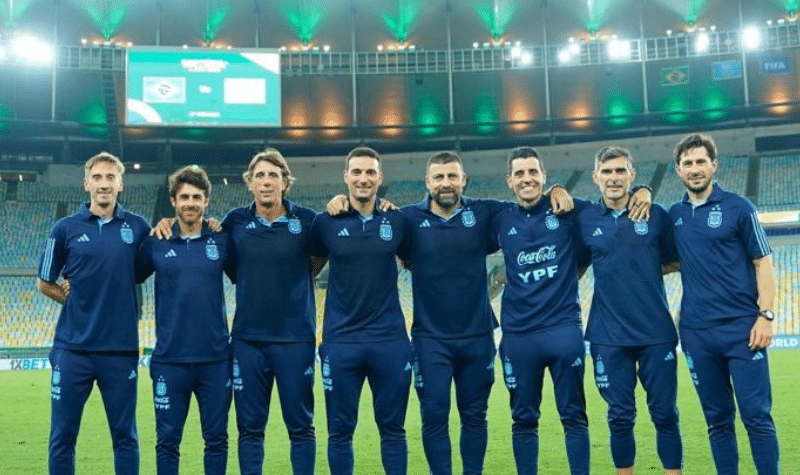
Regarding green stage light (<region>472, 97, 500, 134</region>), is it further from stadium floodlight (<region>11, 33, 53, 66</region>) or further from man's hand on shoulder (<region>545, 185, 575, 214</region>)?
man's hand on shoulder (<region>545, 185, 575, 214</region>)

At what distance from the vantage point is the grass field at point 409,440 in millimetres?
7730

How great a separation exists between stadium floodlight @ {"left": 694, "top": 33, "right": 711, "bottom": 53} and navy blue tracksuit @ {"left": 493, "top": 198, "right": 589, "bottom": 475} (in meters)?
27.7

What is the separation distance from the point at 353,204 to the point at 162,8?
94.1 feet

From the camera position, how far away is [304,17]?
32469mm

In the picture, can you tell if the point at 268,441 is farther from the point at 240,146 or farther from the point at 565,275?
the point at 240,146

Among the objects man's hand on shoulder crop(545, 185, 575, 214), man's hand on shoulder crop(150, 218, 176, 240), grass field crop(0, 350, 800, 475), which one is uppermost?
man's hand on shoulder crop(545, 185, 575, 214)

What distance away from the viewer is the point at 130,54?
84.7 ft

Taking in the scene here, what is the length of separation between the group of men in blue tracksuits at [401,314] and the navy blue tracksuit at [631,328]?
0.01 meters

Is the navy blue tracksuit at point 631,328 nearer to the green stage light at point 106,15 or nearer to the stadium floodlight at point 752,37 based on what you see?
the stadium floodlight at point 752,37

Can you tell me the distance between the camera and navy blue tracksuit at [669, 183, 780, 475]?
5.38m

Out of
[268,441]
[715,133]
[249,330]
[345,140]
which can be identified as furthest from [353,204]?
[715,133]

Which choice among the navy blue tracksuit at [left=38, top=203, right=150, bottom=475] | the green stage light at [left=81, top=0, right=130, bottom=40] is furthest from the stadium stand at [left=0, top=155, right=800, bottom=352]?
the navy blue tracksuit at [left=38, top=203, right=150, bottom=475]

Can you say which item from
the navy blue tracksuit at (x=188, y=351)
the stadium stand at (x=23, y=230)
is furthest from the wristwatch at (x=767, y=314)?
the stadium stand at (x=23, y=230)

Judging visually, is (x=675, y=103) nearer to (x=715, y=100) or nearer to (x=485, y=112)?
(x=715, y=100)
